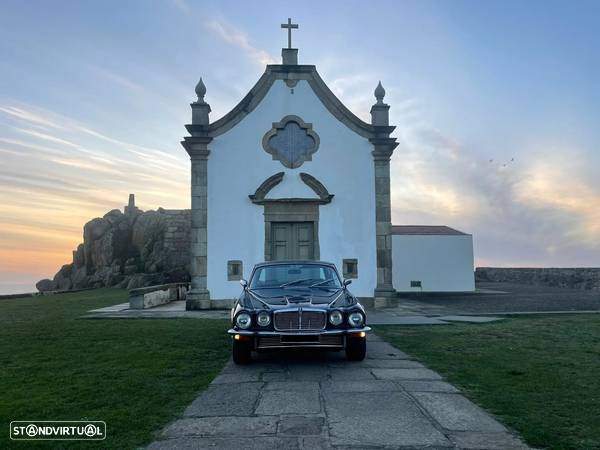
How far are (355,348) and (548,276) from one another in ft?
81.4

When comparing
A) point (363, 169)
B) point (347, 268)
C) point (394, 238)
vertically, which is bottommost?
point (347, 268)

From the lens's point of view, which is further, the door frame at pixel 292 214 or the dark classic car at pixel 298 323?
the door frame at pixel 292 214

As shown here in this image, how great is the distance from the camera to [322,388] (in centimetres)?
522

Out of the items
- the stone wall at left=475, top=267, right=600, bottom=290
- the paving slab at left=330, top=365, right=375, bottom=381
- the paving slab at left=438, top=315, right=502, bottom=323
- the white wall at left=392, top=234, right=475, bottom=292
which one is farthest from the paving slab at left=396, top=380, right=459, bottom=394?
the stone wall at left=475, top=267, right=600, bottom=290

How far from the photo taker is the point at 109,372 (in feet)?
19.5

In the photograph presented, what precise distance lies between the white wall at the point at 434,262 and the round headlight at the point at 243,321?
1968 cm

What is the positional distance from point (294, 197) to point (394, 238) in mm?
11852

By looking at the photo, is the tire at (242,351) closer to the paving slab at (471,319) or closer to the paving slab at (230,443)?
the paving slab at (230,443)

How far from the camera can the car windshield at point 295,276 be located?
7.53 meters

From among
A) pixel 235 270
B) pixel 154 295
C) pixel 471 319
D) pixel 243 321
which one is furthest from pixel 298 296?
pixel 154 295

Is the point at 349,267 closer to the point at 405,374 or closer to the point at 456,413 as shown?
the point at 405,374

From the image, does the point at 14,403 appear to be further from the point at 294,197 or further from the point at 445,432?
the point at 294,197

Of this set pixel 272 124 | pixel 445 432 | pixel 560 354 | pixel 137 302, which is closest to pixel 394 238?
pixel 272 124

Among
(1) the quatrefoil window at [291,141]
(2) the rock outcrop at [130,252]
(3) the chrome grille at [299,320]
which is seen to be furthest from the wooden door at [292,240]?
(2) the rock outcrop at [130,252]
